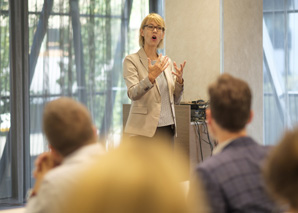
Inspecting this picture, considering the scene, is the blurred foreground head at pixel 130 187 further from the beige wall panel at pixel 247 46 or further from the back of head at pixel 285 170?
the beige wall panel at pixel 247 46

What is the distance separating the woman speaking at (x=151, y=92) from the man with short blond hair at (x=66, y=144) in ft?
6.75

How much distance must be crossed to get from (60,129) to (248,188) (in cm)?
56

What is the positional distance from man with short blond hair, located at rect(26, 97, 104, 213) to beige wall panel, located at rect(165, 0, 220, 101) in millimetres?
3706

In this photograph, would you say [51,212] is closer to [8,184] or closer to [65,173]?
[65,173]

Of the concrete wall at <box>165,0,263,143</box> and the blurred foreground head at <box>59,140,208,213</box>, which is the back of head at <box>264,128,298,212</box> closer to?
the blurred foreground head at <box>59,140,208,213</box>

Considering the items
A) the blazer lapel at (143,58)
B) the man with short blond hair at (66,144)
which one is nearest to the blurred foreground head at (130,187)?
the man with short blond hair at (66,144)

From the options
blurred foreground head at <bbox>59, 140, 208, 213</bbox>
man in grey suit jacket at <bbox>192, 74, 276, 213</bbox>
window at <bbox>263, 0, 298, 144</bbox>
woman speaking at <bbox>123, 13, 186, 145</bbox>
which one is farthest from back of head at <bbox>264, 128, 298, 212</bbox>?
window at <bbox>263, 0, 298, 144</bbox>

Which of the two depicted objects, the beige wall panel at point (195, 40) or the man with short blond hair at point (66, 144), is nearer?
the man with short blond hair at point (66, 144)

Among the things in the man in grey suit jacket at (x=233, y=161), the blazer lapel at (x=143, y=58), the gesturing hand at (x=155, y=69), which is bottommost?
the man in grey suit jacket at (x=233, y=161)

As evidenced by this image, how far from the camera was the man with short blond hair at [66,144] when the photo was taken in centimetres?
123

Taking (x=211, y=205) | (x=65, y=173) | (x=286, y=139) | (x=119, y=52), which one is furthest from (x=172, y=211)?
(x=119, y=52)

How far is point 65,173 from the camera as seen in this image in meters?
1.24

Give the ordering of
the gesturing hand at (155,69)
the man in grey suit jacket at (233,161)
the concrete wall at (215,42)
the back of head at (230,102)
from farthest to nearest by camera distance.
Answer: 1. the concrete wall at (215,42)
2. the gesturing hand at (155,69)
3. the back of head at (230,102)
4. the man in grey suit jacket at (233,161)

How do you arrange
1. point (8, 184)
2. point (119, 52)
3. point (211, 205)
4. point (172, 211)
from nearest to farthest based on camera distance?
point (172, 211) < point (211, 205) < point (8, 184) < point (119, 52)
